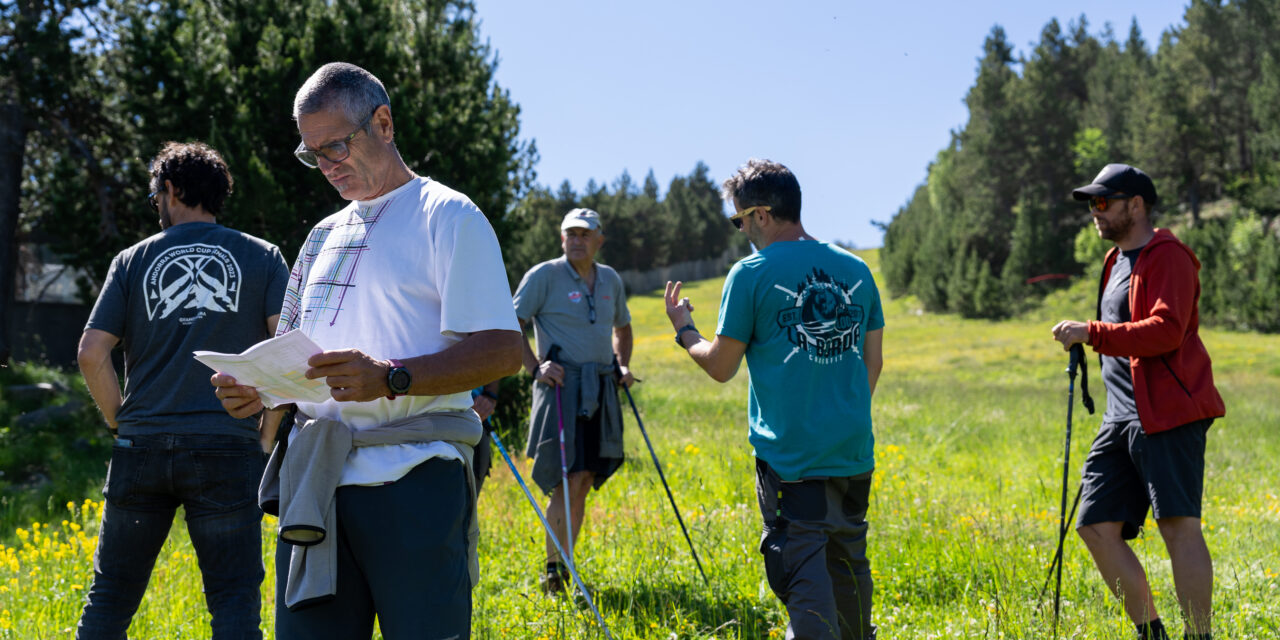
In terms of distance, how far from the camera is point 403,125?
1155 cm

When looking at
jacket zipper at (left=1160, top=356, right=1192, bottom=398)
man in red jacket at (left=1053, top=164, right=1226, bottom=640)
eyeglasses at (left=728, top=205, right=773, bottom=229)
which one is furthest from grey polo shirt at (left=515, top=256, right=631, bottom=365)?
jacket zipper at (left=1160, top=356, right=1192, bottom=398)

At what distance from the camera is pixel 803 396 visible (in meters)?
3.53

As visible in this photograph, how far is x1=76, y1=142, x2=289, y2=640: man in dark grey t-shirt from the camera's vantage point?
3.47m

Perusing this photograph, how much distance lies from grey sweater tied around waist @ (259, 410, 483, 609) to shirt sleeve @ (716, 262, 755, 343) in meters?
1.60

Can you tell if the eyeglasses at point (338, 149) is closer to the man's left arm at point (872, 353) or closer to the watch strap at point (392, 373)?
the watch strap at point (392, 373)

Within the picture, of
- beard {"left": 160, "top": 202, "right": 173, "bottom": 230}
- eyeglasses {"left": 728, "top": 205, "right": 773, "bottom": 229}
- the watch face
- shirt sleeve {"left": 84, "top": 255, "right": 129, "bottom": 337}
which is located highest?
beard {"left": 160, "top": 202, "right": 173, "bottom": 230}

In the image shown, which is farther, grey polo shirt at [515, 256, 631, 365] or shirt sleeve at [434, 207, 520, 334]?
grey polo shirt at [515, 256, 631, 365]

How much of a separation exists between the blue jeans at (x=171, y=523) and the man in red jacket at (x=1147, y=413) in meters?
3.48

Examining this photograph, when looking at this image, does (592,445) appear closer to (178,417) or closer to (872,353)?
(872,353)

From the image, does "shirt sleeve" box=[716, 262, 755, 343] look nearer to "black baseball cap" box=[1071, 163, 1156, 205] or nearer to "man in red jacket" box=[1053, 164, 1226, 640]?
"man in red jacket" box=[1053, 164, 1226, 640]

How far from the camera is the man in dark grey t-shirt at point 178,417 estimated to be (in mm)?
3471

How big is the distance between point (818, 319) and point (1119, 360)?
5.31ft

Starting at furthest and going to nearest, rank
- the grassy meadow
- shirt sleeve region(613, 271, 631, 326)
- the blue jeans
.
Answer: shirt sleeve region(613, 271, 631, 326), the grassy meadow, the blue jeans

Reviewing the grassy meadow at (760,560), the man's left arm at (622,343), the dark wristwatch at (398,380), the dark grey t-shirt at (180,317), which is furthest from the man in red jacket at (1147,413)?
the dark grey t-shirt at (180,317)
